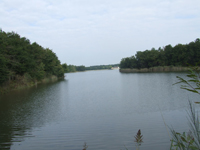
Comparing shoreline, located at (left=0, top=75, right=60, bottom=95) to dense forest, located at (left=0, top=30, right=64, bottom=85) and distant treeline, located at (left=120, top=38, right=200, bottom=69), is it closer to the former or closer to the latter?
dense forest, located at (left=0, top=30, right=64, bottom=85)

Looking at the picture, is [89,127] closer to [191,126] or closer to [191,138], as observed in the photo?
[191,138]

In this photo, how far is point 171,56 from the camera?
199ft

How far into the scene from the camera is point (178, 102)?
41.8 feet

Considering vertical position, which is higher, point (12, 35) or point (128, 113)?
point (12, 35)

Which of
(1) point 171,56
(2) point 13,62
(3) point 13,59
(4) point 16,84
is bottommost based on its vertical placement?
(4) point 16,84

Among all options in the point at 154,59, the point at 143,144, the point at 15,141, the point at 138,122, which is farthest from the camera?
the point at 154,59

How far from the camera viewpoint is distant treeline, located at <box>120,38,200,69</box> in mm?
52406

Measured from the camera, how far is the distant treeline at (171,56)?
5241 centimetres

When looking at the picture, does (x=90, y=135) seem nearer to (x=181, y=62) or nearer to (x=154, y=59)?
(x=181, y=62)

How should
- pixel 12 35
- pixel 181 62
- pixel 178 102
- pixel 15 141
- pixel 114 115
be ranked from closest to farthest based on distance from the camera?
pixel 15 141 < pixel 114 115 < pixel 178 102 < pixel 12 35 < pixel 181 62

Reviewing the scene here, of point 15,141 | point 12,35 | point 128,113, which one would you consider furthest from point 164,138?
point 12,35

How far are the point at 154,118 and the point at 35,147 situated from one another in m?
6.00

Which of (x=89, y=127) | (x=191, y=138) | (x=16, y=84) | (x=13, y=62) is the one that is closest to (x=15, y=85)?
(x=16, y=84)

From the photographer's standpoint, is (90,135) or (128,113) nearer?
(90,135)
